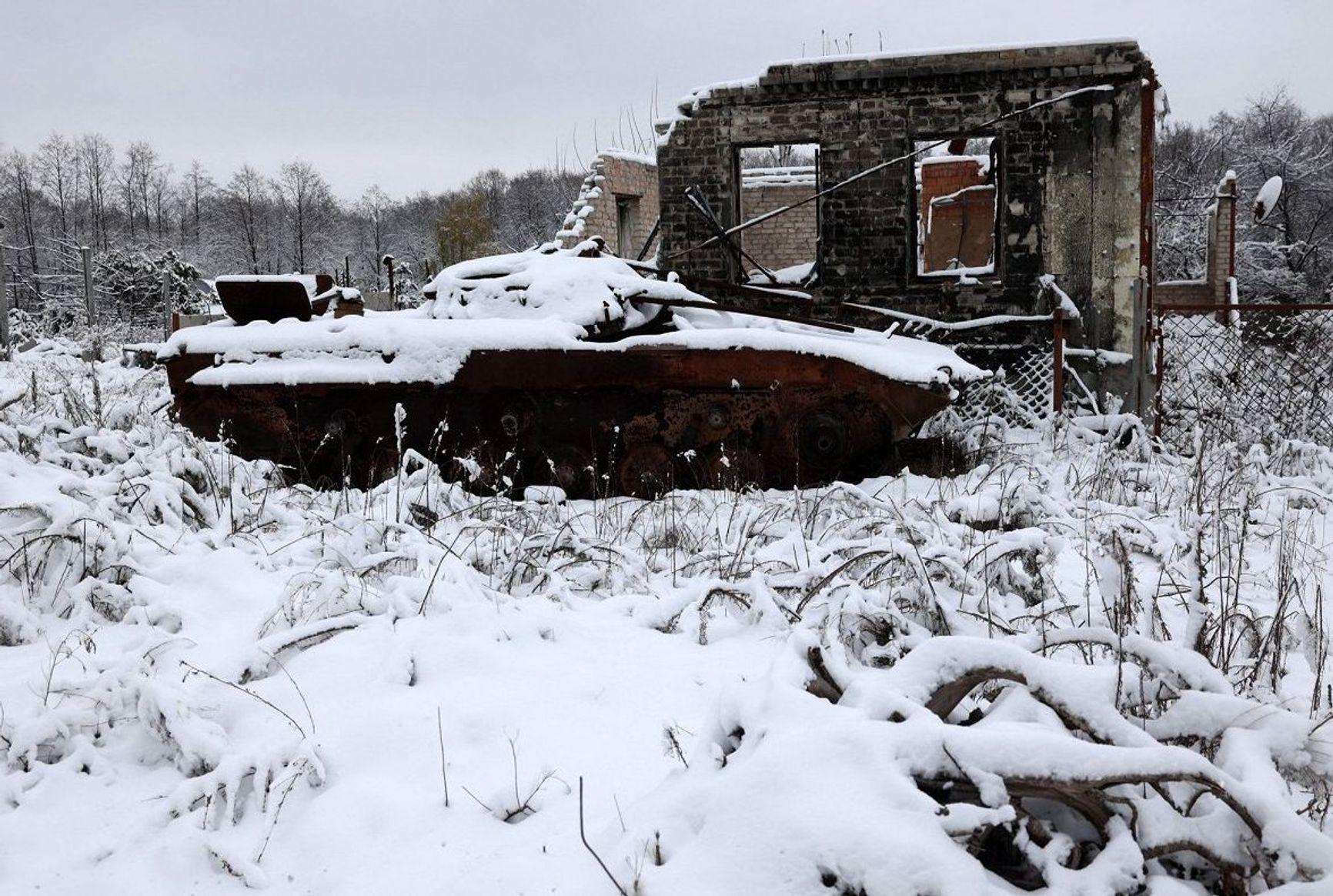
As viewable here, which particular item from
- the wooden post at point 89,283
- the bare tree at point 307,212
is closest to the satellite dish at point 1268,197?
the wooden post at point 89,283

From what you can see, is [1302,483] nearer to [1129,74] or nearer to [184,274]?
[1129,74]

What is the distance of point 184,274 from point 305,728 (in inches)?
1316

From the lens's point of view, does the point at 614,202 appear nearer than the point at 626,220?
Yes

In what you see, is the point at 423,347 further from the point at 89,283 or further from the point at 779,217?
the point at 89,283

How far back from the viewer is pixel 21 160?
6053 centimetres

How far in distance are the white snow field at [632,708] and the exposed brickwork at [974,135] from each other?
6.70 metres

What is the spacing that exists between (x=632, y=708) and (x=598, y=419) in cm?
395

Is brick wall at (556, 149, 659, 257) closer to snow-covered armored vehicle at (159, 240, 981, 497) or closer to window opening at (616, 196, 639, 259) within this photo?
window opening at (616, 196, 639, 259)

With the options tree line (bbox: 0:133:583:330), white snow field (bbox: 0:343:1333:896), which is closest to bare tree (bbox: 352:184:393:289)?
tree line (bbox: 0:133:583:330)

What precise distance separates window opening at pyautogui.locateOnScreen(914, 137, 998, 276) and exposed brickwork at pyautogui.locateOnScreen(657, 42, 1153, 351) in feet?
16.4

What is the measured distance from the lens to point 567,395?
634cm

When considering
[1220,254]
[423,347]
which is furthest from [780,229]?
[423,347]

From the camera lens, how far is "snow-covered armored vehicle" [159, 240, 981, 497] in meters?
6.19

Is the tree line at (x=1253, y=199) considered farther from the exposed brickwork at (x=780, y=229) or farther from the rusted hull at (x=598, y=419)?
the rusted hull at (x=598, y=419)
